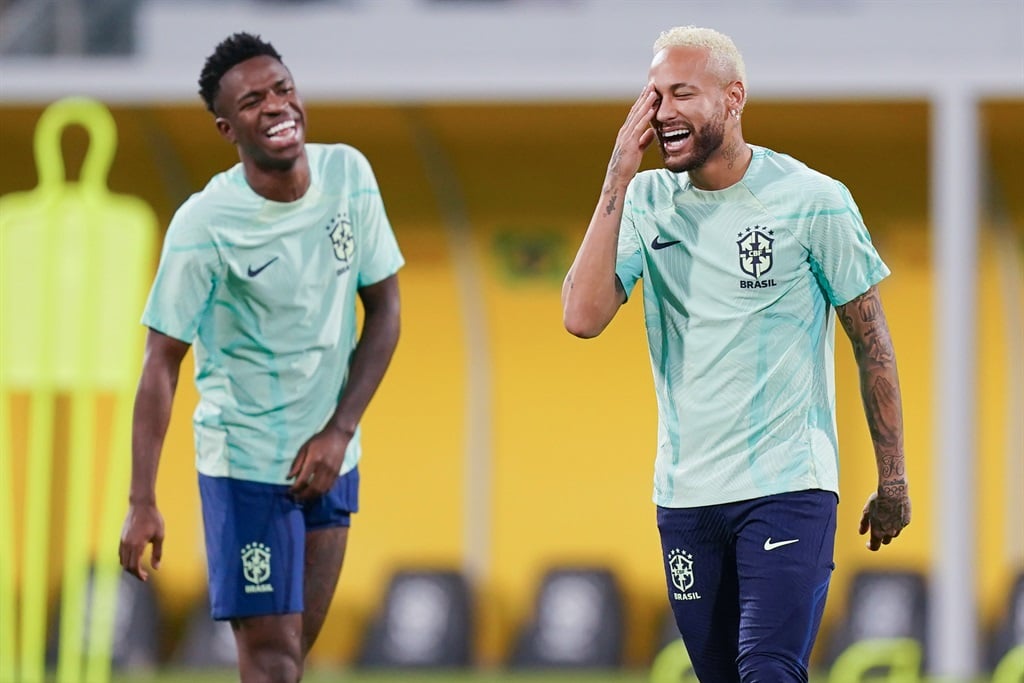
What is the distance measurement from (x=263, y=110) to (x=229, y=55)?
19 centimetres

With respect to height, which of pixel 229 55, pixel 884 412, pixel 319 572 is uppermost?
pixel 229 55

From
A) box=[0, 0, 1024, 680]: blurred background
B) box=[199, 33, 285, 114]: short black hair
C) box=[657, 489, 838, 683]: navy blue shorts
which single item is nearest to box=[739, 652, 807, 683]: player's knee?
box=[657, 489, 838, 683]: navy blue shorts

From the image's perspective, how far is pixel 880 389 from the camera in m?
4.23

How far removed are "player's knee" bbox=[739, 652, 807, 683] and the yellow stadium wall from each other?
650 centimetres

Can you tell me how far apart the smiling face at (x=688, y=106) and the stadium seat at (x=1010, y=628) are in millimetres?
6494

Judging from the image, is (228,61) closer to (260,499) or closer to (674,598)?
(260,499)

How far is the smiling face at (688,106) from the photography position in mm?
4191

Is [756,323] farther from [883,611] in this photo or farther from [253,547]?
[883,611]

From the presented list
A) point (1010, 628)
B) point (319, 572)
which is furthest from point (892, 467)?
point (1010, 628)

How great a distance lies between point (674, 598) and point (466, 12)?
6080 mm

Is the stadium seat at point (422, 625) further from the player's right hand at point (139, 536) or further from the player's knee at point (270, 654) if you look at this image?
the player's right hand at point (139, 536)

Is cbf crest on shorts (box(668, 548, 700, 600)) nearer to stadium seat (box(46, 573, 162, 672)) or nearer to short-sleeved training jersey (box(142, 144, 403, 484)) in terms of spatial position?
short-sleeved training jersey (box(142, 144, 403, 484))

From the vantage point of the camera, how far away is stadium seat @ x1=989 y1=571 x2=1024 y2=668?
32.8 ft

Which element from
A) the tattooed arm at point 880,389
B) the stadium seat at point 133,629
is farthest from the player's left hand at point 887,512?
the stadium seat at point 133,629
